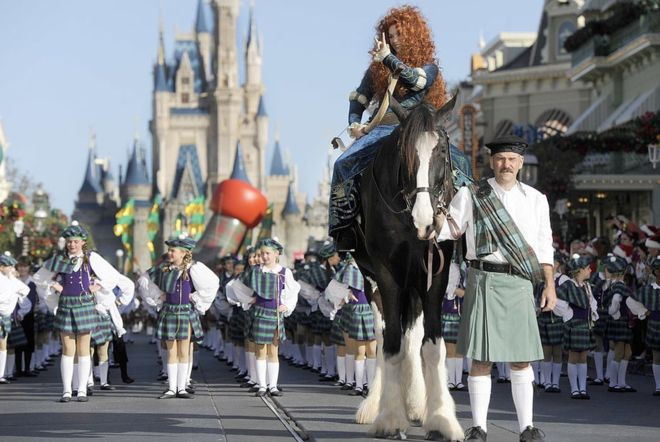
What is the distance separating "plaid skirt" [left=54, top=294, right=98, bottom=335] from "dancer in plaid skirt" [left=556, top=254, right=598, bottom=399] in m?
5.22

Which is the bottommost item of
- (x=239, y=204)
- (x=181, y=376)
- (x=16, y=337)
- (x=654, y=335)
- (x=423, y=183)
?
(x=181, y=376)

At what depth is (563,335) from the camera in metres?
16.7

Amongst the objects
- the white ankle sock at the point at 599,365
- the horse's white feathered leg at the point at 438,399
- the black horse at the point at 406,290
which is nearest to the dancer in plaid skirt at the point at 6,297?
the white ankle sock at the point at 599,365

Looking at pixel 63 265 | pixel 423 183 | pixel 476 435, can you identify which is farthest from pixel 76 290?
pixel 476 435

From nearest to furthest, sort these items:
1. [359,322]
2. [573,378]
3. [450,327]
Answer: [573,378], [359,322], [450,327]

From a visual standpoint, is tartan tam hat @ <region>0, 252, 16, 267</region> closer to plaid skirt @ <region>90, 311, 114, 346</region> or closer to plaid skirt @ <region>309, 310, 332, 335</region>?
plaid skirt @ <region>90, 311, 114, 346</region>

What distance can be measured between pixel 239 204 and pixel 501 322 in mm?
53121

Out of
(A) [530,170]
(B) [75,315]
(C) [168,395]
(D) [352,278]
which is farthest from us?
(A) [530,170]

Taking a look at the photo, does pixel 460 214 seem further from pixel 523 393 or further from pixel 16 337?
pixel 16 337

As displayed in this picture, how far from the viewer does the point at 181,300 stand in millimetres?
15453

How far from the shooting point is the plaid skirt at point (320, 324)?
68.1 ft

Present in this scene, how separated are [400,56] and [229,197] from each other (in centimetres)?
5051

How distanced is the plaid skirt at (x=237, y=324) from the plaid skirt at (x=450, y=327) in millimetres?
4045

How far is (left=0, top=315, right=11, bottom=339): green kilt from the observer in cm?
1834
